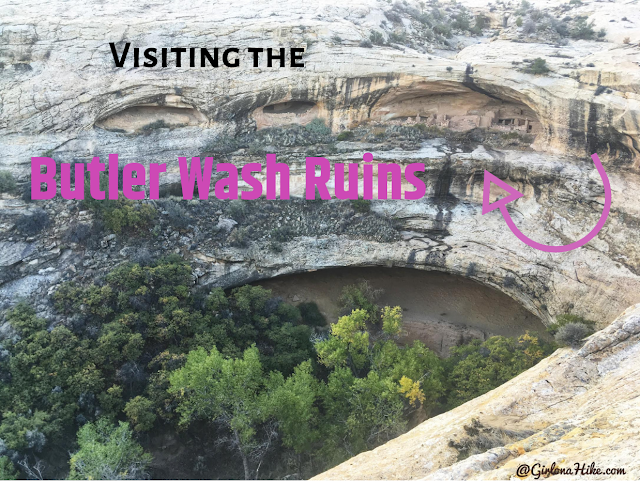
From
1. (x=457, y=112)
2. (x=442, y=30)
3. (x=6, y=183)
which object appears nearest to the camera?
(x=6, y=183)

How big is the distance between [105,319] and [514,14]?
24.1m

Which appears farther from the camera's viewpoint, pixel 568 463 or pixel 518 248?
pixel 518 248

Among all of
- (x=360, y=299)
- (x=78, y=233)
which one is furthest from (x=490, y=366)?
(x=78, y=233)

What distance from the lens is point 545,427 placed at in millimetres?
8500

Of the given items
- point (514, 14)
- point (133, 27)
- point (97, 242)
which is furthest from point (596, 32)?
point (97, 242)

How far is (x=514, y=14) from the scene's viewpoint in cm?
2467

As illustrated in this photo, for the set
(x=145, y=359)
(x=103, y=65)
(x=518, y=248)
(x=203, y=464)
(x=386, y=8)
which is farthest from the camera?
(x=386, y=8)

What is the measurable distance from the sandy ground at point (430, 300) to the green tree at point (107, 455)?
9.35m

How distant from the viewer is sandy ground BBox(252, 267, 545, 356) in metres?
20.1

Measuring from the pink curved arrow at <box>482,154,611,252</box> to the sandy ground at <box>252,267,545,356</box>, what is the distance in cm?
352

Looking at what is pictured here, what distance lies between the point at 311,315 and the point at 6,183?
1314 cm

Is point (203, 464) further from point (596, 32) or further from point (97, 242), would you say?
point (596, 32)

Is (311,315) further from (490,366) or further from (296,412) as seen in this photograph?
(490,366)

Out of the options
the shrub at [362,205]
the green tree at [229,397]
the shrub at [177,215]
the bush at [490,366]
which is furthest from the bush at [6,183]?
the bush at [490,366]
